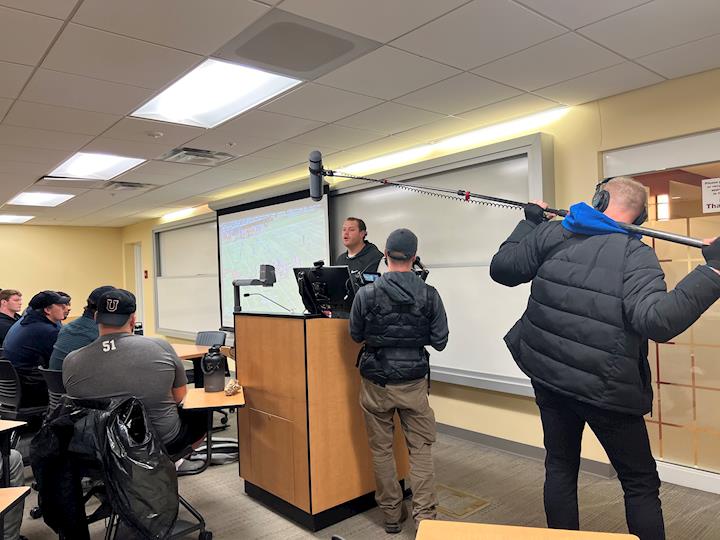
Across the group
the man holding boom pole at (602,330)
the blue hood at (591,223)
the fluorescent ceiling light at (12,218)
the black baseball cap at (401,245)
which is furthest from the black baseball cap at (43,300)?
the fluorescent ceiling light at (12,218)

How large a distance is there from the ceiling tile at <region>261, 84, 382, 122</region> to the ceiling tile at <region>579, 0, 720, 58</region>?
4.64 feet

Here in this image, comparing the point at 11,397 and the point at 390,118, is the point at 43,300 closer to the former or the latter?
the point at 11,397

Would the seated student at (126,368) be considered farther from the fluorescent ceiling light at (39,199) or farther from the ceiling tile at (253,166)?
the fluorescent ceiling light at (39,199)

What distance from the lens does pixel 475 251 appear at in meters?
→ 4.20

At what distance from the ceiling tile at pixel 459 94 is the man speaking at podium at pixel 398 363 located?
1.12 metres

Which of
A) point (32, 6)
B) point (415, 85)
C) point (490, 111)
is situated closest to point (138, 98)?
point (32, 6)

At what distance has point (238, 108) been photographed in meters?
3.50

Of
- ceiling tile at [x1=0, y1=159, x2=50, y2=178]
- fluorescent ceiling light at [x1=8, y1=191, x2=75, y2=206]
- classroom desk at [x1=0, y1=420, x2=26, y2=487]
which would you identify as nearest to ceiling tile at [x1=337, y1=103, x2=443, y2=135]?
classroom desk at [x1=0, y1=420, x2=26, y2=487]

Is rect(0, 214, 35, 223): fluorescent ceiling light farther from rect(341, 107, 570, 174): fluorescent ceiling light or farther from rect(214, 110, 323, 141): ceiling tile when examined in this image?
rect(214, 110, 323, 141): ceiling tile

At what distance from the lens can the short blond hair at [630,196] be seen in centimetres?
191

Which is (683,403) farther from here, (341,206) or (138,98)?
(138,98)

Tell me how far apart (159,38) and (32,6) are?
505mm

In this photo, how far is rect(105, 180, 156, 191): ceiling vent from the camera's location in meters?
5.86

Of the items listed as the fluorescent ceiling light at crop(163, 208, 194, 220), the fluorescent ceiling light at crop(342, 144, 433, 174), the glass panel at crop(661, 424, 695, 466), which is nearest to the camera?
the glass panel at crop(661, 424, 695, 466)
